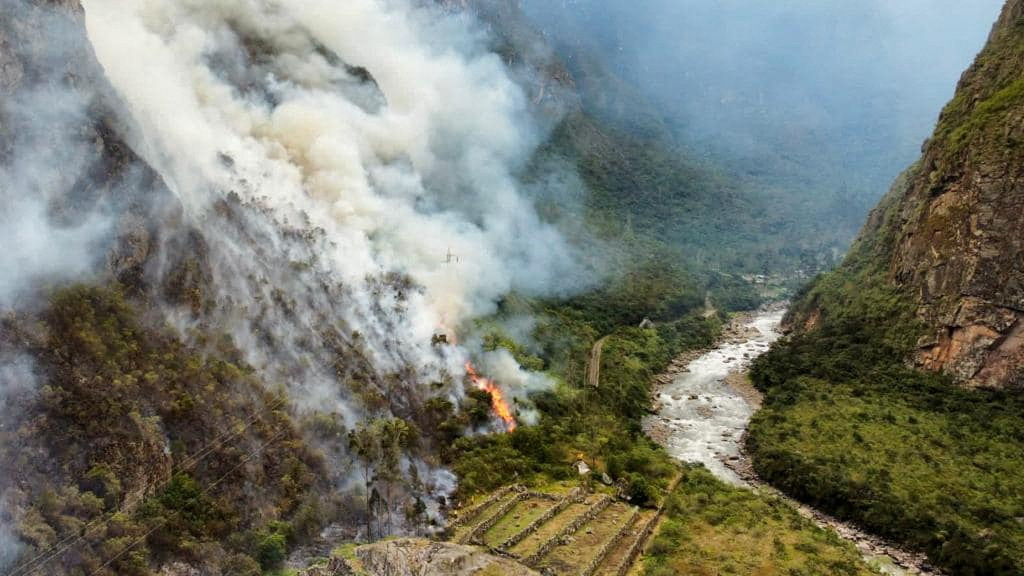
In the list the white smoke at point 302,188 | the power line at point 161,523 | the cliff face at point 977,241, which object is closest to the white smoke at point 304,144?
the white smoke at point 302,188

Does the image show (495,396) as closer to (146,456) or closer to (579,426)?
(579,426)

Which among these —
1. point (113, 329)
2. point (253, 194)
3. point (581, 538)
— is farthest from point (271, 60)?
point (581, 538)

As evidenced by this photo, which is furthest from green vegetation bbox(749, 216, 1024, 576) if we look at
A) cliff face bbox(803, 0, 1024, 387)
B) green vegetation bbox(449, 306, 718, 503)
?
green vegetation bbox(449, 306, 718, 503)

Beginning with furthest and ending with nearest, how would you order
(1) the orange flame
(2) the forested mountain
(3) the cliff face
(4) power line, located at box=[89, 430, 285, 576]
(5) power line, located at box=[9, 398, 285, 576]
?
(3) the cliff face
(1) the orange flame
(2) the forested mountain
(4) power line, located at box=[89, 430, 285, 576]
(5) power line, located at box=[9, 398, 285, 576]

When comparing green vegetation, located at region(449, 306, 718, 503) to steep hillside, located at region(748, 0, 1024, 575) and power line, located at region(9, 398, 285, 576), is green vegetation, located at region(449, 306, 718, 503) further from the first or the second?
power line, located at region(9, 398, 285, 576)

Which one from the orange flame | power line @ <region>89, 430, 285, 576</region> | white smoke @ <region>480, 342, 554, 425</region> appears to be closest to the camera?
power line @ <region>89, 430, 285, 576</region>

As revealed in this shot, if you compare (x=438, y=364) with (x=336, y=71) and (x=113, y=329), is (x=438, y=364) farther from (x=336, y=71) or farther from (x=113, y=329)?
(x=336, y=71)
